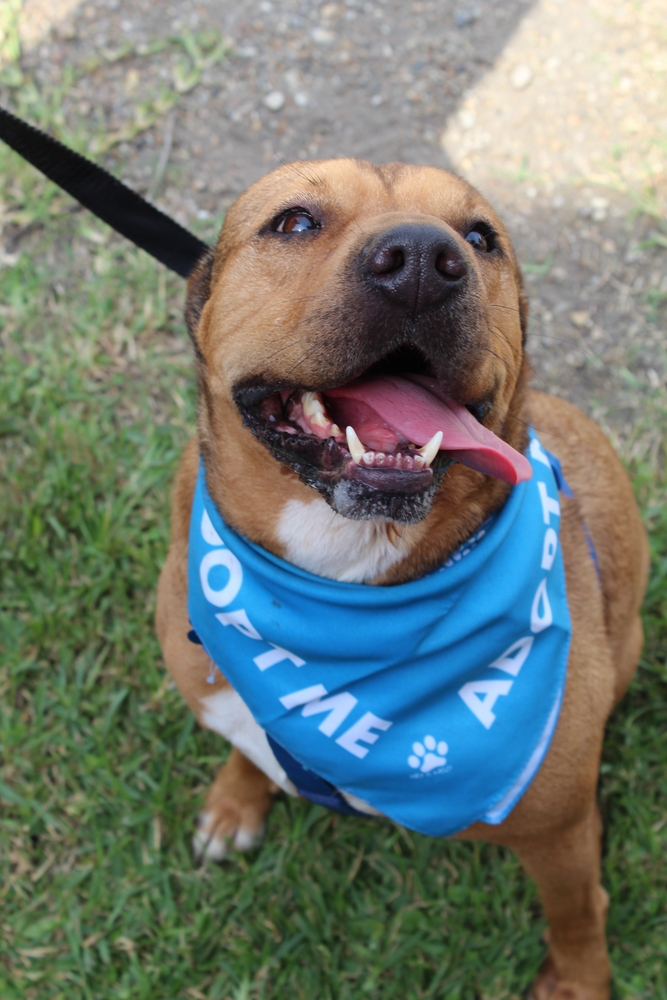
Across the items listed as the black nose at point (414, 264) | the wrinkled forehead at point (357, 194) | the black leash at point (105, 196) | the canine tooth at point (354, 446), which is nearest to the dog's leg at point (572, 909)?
the canine tooth at point (354, 446)

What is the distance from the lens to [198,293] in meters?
2.73

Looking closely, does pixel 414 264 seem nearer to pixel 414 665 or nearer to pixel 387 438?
pixel 387 438

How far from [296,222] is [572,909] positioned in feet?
8.03

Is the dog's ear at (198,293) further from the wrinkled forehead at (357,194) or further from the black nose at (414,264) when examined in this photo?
the black nose at (414,264)

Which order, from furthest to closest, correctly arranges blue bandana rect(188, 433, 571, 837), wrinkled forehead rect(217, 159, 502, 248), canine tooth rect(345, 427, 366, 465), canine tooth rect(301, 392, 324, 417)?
1. blue bandana rect(188, 433, 571, 837)
2. wrinkled forehead rect(217, 159, 502, 248)
3. canine tooth rect(301, 392, 324, 417)
4. canine tooth rect(345, 427, 366, 465)

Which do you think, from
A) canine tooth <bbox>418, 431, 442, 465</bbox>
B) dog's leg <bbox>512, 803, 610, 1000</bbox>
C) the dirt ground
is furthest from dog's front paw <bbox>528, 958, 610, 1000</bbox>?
the dirt ground

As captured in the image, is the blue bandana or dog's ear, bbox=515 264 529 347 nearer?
the blue bandana

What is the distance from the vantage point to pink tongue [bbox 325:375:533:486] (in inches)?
78.4

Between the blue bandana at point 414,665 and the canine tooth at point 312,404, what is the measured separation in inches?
19.7

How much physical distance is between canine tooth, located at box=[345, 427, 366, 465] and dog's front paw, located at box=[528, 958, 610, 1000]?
2.40 m

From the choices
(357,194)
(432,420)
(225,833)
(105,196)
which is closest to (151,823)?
(225,833)

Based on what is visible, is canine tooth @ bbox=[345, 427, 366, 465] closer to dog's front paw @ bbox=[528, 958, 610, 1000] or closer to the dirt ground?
dog's front paw @ bbox=[528, 958, 610, 1000]

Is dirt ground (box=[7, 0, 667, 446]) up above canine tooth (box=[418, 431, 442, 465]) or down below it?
below

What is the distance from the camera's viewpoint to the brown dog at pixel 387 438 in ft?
6.59
